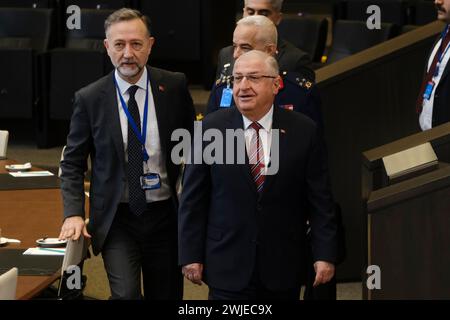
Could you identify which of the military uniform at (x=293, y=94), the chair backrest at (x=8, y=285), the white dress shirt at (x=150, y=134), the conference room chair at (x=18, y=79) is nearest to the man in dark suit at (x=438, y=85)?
the military uniform at (x=293, y=94)

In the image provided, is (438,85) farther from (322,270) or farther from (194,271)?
(194,271)

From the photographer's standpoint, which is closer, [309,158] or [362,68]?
[309,158]

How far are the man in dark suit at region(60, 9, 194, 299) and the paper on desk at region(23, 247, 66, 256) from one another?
0.27 m

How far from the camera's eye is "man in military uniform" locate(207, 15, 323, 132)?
5016mm

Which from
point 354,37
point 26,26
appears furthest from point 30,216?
point 26,26

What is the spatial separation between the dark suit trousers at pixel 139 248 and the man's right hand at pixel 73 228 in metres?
0.14

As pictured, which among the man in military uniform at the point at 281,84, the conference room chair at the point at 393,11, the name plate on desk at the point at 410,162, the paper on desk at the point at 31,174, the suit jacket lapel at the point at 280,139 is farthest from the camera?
the conference room chair at the point at 393,11

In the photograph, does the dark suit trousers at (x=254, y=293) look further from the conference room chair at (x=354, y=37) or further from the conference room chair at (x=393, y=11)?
the conference room chair at (x=393, y=11)

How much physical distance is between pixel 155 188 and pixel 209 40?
767 centimetres

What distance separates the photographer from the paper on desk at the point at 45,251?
519cm

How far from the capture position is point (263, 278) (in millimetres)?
4402
